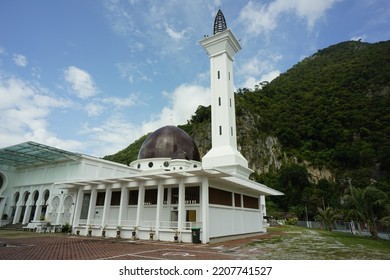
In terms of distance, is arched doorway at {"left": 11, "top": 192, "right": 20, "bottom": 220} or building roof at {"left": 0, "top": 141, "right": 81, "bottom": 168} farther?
arched doorway at {"left": 11, "top": 192, "right": 20, "bottom": 220}

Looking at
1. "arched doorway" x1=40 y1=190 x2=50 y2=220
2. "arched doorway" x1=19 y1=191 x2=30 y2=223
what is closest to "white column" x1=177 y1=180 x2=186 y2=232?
"arched doorway" x1=40 y1=190 x2=50 y2=220

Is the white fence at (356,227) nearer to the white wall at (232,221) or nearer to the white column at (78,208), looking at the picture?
the white wall at (232,221)

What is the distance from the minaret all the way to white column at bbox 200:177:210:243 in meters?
8.76

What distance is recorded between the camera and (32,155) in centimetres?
2547

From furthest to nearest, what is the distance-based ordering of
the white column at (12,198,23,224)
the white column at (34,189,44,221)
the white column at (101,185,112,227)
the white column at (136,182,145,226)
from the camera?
the white column at (12,198,23,224) < the white column at (34,189,44,221) < the white column at (101,185,112,227) < the white column at (136,182,145,226)

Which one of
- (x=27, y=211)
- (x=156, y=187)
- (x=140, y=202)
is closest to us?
(x=140, y=202)

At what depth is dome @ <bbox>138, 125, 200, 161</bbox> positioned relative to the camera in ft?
88.4

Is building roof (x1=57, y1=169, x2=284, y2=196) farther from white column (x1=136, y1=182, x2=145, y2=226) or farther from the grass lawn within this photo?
the grass lawn

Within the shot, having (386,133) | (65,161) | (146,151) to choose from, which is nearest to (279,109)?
(386,133)

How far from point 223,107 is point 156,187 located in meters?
12.3

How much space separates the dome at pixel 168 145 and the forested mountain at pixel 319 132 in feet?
97.7

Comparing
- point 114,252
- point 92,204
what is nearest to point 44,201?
point 92,204

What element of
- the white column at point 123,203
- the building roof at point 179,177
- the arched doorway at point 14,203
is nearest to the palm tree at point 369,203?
the building roof at point 179,177

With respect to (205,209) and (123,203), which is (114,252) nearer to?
(205,209)
